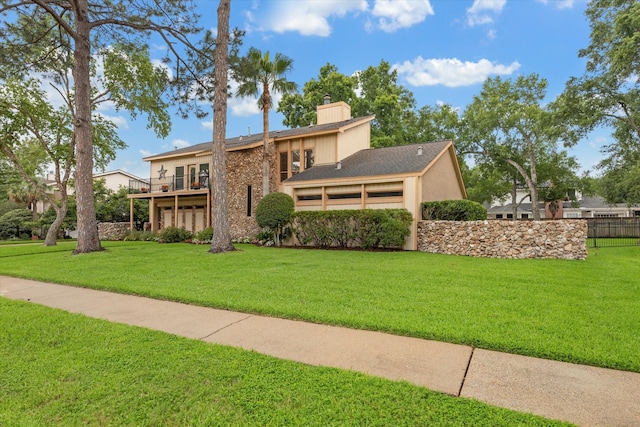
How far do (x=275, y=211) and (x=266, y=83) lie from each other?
21.5 ft

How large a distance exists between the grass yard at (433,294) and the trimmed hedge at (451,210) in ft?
11.9

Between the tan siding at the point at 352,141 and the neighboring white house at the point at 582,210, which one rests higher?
the tan siding at the point at 352,141

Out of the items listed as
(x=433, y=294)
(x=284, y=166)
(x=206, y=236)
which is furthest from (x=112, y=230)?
(x=433, y=294)

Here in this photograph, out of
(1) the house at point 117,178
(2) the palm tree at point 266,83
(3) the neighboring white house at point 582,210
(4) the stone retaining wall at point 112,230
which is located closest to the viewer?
(2) the palm tree at point 266,83

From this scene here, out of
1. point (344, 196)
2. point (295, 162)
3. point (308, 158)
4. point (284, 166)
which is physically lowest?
point (344, 196)

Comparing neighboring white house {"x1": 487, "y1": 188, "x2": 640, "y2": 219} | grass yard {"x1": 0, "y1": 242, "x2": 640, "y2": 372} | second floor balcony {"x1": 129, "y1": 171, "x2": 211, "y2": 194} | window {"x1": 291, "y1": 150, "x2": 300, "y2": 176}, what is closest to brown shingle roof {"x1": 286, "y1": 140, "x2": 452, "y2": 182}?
window {"x1": 291, "y1": 150, "x2": 300, "y2": 176}

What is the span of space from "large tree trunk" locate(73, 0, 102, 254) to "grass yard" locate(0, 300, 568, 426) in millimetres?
10667

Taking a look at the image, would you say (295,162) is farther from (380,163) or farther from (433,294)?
(433,294)

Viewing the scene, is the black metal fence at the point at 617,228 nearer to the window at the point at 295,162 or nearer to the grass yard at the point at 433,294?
the grass yard at the point at 433,294

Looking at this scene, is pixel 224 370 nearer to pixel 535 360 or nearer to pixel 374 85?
pixel 535 360

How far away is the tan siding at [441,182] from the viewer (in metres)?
14.2

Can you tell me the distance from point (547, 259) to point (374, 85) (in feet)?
73.5

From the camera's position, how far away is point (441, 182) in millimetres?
15578

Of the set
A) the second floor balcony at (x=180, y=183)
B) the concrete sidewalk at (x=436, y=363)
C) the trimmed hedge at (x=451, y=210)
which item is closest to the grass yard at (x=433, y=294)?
the concrete sidewalk at (x=436, y=363)
